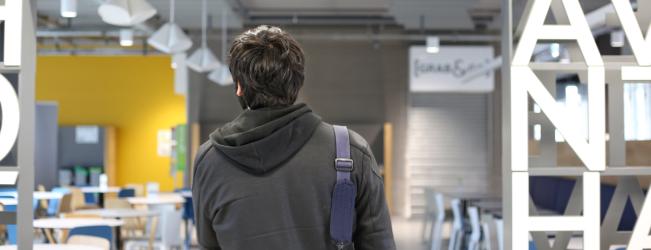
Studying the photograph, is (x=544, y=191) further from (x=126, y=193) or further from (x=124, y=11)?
(x=124, y=11)

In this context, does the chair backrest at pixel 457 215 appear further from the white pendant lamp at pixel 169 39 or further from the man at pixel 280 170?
the man at pixel 280 170

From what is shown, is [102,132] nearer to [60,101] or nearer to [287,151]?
[60,101]

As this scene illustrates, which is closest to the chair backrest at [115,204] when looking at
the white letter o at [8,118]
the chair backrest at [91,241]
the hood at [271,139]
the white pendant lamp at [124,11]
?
the white pendant lamp at [124,11]

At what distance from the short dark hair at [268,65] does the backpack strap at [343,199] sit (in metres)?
0.18

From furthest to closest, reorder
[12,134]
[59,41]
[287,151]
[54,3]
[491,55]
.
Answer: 1. [59,41]
2. [491,55]
3. [54,3]
4. [12,134]
5. [287,151]

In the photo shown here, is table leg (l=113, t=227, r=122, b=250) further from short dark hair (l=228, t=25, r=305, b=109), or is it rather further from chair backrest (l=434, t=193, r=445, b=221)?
short dark hair (l=228, t=25, r=305, b=109)

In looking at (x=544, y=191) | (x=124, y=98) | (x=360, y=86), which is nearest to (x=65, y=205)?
(x=544, y=191)

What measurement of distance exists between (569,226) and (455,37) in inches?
468

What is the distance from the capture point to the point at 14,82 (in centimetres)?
312

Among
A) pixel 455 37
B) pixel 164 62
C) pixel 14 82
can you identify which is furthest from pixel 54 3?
pixel 14 82

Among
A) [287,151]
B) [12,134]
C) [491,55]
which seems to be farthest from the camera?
[491,55]

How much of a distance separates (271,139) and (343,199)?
22 cm

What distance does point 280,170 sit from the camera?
6.33ft

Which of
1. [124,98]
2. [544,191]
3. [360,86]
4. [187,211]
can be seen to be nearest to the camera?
[187,211]
